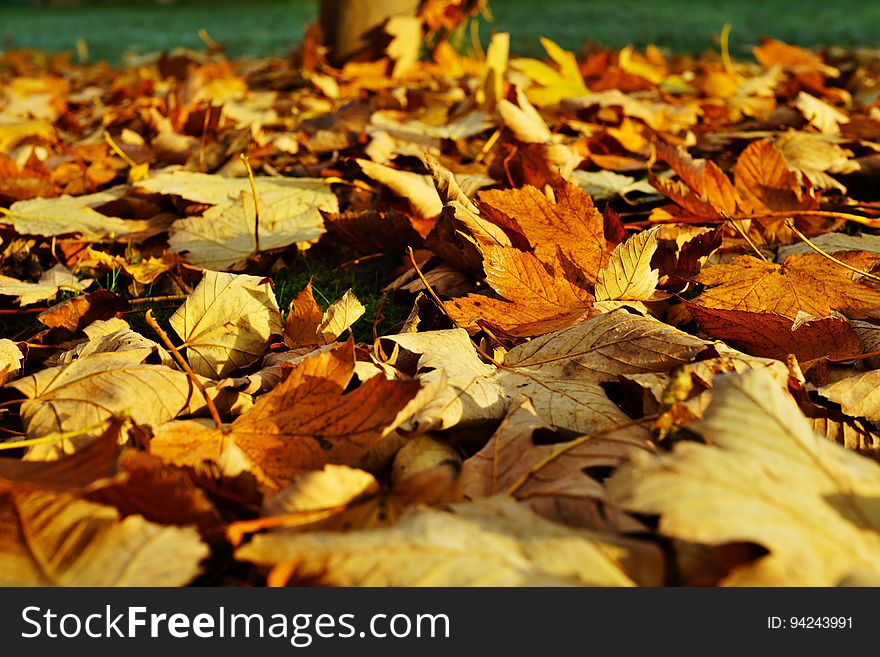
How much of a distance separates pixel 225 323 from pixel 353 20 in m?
2.81

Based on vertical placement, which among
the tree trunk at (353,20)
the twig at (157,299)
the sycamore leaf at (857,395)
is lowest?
the twig at (157,299)

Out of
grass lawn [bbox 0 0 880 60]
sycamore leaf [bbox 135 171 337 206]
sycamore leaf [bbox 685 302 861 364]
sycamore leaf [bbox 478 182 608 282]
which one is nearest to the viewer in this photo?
sycamore leaf [bbox 685 302 861 364]

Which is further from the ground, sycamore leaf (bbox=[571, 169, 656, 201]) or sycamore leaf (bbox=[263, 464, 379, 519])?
sycamore leaf (bbox=[263, 464, 379, 519])

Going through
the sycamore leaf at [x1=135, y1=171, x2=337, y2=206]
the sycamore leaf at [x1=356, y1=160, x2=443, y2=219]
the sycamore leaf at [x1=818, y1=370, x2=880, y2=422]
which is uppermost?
the sycamore leaf at [x1=356, y1=160, x2=443, y2=219]

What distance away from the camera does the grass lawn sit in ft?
20.0

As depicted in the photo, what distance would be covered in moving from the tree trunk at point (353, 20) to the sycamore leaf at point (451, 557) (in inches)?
131

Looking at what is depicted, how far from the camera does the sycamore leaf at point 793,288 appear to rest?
122 centimetres

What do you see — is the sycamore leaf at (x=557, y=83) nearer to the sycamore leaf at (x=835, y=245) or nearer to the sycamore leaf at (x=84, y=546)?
the sycamore leaf at (x=835, y=245)

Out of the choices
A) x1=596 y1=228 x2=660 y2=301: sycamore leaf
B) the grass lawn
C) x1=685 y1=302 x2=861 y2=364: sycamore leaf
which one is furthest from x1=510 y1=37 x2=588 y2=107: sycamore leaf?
the grass lawn

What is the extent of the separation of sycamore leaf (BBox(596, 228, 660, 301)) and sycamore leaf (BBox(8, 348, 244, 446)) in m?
0.58

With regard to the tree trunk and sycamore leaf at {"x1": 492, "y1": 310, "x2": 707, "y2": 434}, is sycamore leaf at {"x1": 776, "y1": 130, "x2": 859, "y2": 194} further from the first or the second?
the tree trunk

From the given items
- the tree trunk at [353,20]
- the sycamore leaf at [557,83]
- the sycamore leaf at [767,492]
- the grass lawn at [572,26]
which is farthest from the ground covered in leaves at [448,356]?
the grass lawn at [572,26]

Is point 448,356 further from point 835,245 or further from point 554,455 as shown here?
point 835,245

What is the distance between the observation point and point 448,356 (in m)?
1.08
